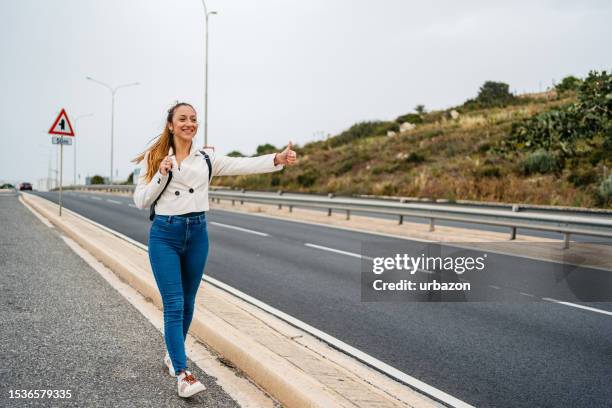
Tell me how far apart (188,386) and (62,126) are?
12972 mm

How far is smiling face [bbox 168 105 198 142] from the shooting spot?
3.82 m

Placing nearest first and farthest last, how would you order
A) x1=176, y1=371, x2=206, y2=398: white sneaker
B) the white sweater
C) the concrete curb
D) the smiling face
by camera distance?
1. the concrete curb
2. x1=176, y1=371, x2=206, y2=398: white sneaker
3. the white sweater
4. the smiling face

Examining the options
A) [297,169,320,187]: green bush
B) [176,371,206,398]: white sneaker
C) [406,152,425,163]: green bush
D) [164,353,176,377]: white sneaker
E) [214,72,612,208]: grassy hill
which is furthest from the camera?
[297,169,320,187]: green bush

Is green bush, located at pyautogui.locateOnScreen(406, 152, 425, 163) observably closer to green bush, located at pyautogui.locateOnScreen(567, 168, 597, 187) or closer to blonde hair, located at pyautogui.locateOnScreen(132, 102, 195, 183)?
green bush, located at pyautogui.locateOnScreen(567, 168, 597, 187)

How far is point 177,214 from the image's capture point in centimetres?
374

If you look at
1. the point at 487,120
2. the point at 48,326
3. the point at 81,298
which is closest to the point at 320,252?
the point at 81,298

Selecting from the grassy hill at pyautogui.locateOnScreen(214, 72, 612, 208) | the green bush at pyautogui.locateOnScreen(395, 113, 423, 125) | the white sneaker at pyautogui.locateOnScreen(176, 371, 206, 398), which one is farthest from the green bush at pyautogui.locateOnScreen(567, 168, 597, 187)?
the green bush at pyautogui.locateOnScreen(395, 113, 423, 125)

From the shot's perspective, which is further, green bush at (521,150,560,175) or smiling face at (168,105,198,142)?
green bush at (521,150,560,175)

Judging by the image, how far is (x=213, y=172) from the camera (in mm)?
4070

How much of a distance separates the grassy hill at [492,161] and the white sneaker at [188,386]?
19.0 metres

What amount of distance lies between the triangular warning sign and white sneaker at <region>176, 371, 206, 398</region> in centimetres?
1264

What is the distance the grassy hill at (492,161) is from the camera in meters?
22.8

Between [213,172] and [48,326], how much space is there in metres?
2.49

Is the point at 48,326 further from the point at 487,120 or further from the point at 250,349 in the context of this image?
the point at 487,120
